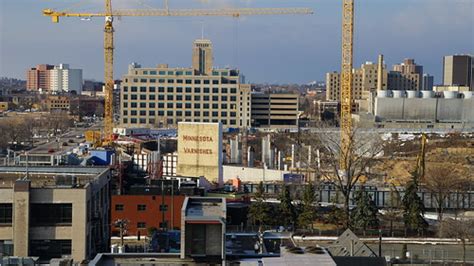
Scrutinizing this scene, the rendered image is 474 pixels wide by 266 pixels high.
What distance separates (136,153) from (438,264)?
26.0m

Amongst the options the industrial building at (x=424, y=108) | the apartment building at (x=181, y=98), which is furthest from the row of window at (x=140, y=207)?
the apartment building at (x=181, y=98)

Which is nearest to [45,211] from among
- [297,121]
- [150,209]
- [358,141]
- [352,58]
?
[150,209]

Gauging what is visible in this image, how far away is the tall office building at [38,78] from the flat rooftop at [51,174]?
486 feet

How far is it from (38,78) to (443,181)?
14024 cm

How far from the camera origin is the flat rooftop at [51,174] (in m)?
14.3

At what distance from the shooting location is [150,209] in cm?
2209

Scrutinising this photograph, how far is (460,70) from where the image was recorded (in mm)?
109750

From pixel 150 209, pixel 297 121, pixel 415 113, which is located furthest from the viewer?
pixel 297 121

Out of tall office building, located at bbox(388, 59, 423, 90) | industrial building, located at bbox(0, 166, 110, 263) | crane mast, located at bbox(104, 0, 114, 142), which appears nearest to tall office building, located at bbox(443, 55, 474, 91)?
tall office building, located at bbox(388, 59, 423, 90)

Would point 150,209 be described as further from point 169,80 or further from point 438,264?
point 169,80

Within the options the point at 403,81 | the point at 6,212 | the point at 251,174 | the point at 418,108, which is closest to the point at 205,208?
the point at 6,212

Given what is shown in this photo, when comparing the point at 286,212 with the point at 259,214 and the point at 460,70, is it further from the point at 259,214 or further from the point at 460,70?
the point at 460,70

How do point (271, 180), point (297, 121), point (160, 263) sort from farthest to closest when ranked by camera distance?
point (297, 121) → point (271, 180) → point (160, 263)

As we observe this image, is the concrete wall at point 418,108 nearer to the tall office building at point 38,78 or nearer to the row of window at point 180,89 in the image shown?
the row of window at point 180,89
